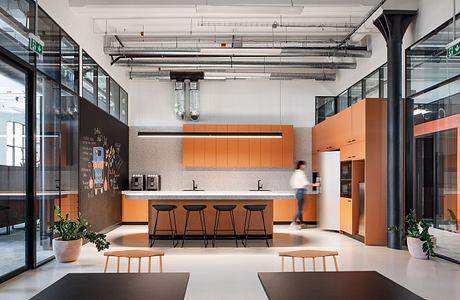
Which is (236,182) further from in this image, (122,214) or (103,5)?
(103,5)

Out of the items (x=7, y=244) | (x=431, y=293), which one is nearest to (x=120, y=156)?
(x=7, y=244)

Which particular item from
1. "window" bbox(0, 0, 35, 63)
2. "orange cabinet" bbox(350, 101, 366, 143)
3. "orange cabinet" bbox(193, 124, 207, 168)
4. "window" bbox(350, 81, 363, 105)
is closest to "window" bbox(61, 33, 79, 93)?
"window" bbox(0, 0, 35, 63)

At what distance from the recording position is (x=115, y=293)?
248 cm

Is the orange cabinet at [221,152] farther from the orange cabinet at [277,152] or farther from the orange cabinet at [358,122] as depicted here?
the orange cabinet at [358,122]

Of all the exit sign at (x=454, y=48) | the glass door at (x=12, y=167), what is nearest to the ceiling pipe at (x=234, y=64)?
the glass door at (x=12, y=167)

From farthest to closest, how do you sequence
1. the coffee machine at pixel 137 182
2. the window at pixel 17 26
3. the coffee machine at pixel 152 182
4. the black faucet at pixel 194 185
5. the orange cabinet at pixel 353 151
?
the black faucet at pixel 194 185 < the coffee machine at pixel 152 182 < the coffee machine at pixel 137 182 < the orange cabinet at pixel 353 151 < the window at pixel 17 26

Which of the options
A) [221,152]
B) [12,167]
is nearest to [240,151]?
[221,152]

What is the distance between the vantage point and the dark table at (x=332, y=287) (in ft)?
7.96

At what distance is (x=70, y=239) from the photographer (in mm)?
6734

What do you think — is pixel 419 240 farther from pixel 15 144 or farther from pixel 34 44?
pixel 34 44

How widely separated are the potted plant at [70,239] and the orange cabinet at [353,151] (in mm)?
4676

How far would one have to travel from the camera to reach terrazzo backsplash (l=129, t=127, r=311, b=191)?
1258 cm

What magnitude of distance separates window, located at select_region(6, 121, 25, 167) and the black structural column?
573cm

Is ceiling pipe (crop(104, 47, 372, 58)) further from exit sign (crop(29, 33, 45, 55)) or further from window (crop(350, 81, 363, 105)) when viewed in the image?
exit sign (crop(29, 33, 45, 55))
